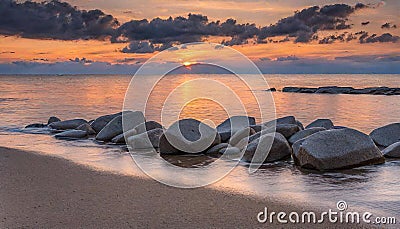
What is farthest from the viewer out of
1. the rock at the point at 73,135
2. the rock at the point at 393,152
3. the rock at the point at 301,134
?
the rock at the point at 73,135

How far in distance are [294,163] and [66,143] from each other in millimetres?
6200

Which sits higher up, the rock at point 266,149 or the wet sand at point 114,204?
the wet sand at point 114,204

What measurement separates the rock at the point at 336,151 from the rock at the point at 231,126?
324cm

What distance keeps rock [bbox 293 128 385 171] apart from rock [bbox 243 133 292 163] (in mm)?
698

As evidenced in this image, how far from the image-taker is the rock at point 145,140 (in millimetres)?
11045

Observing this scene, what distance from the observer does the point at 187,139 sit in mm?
10375

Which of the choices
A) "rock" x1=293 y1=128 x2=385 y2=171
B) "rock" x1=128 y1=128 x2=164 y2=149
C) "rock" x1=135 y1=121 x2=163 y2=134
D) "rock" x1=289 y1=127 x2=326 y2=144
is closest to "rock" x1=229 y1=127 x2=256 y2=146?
"rock" x1=289 y1=127 x2=326 y2=144

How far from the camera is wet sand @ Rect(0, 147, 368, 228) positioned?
16.4 ft

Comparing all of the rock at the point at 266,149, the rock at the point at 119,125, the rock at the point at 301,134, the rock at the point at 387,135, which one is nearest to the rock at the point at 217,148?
the rock at the point at 266,149

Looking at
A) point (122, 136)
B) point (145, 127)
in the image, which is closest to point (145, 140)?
point (122, 136)

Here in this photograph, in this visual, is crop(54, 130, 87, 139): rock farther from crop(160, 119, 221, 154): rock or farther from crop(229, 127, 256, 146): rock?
crop(229, 127, 256, 146): rock

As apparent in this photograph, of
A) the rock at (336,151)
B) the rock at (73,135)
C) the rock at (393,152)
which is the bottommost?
the rock at (73,135)

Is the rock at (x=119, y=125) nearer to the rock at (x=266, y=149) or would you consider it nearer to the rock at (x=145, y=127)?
the rock at (x=145, y=127)

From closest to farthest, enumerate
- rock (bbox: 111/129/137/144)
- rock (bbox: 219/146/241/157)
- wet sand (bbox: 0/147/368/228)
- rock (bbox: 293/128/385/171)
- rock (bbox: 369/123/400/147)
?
wet sand (bbox: 0/147/368/228) → rock (bbox: 293/128/385/171) → rock (bbox: 219/146/241/157) → rock (bbox: 369/123/400/147) → rock (bbox: 111/129/137/144)
